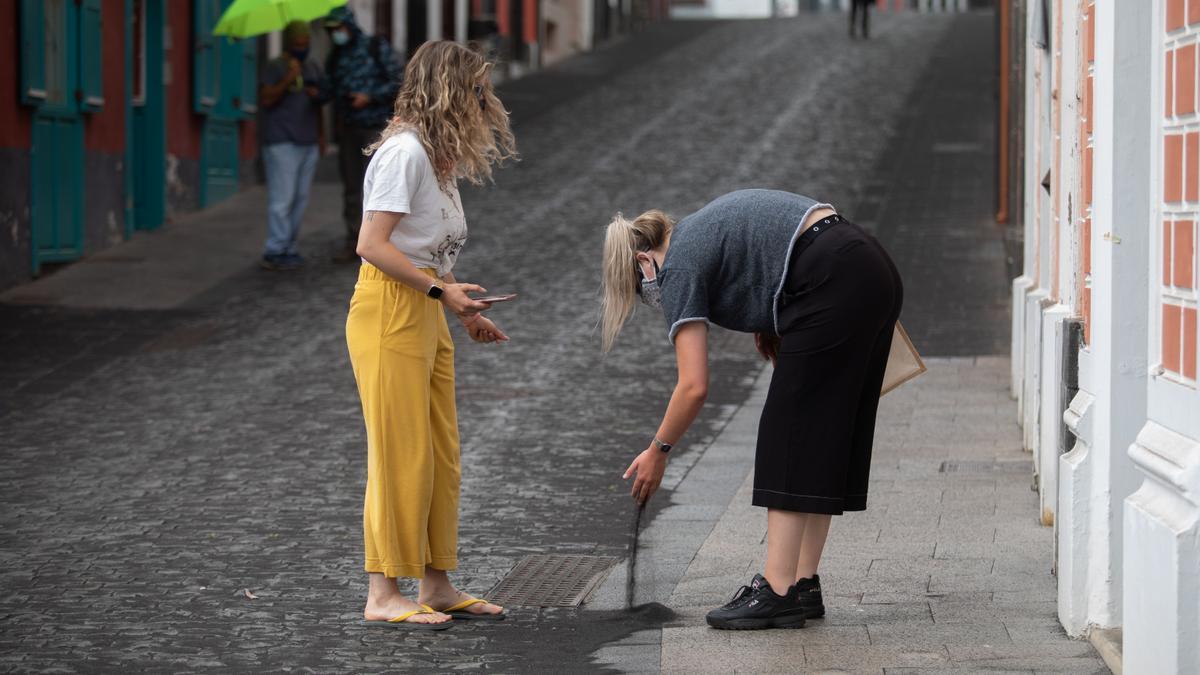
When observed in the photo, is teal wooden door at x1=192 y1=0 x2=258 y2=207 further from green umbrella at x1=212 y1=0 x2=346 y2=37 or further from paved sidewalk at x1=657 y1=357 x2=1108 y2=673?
paved sidewalk at x1=657 y1=357 x2=1108 y2=673

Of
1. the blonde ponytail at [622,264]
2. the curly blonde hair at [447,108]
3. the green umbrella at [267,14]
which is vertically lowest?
the blonde ponytail at [622,264]

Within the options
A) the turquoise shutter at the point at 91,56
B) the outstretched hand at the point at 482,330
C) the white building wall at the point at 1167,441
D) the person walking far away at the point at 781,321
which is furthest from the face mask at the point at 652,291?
the turquoise shutter at the point at 91,56

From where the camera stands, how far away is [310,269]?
15523 millimetres

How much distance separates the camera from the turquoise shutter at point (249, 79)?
20.8m

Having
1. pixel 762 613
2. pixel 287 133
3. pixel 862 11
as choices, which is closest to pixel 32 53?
pixel 287 133

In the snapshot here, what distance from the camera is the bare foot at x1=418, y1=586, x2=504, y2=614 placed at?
5.90 metres

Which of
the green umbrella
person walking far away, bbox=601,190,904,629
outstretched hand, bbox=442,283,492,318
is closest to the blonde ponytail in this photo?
person walking far away, bbox=601,190,904,629

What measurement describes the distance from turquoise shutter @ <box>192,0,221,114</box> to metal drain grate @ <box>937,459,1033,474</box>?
491 inches

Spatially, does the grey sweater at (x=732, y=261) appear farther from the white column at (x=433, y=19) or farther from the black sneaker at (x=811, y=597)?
the white column at (x=433, y=19)

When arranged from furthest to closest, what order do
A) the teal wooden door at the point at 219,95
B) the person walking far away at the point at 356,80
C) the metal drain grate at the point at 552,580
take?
the teal wooden door at the point at 219,95, the person walking far away at the point at 356,80, the metal drain grate at the point at 552,580

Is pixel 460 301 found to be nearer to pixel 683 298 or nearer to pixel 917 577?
pixel 683 298

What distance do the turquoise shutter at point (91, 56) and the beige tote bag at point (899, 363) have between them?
38.6 ft

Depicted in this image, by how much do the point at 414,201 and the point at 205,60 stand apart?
14.4 m

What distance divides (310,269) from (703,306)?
10491 mm
